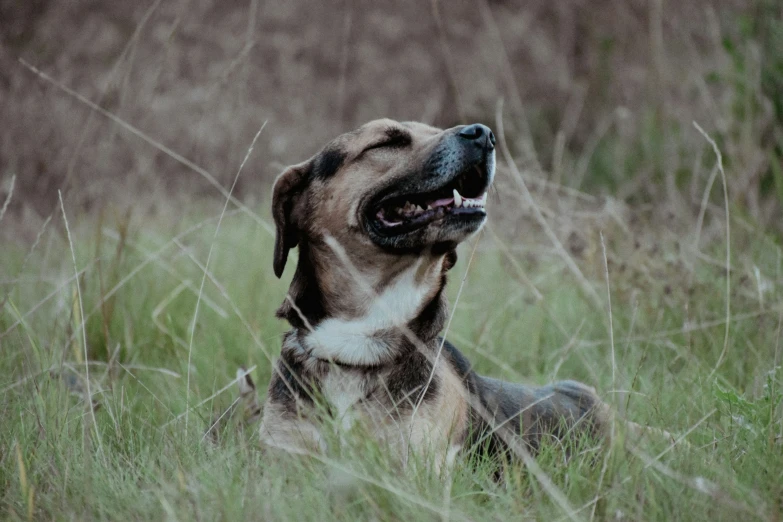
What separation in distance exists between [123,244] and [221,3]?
9.95 meters

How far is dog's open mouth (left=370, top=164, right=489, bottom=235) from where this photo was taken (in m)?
3.71

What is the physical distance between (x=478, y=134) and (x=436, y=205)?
0.38 meters

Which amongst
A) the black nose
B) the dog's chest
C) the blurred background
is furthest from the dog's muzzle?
the blurred background

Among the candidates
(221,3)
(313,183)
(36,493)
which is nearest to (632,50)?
(221,3)

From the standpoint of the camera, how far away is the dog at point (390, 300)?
352cm

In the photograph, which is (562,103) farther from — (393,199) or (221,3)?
(393,199)

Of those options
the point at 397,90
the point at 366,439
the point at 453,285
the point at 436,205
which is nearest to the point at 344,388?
the point at 366,439

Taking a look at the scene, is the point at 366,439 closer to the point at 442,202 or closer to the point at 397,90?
the point at 442,202

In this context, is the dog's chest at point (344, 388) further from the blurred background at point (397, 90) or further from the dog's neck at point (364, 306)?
the blurred background at point (397, 90)

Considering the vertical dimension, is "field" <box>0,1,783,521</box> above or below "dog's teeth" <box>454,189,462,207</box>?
below

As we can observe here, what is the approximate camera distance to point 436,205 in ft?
12.4

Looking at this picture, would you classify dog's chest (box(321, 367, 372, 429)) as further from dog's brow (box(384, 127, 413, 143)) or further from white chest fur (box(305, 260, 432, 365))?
dog's brow (box(384, 127, 413, 143))

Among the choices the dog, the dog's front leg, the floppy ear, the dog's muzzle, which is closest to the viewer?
the dog's front leg

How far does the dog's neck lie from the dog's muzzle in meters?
0.19
